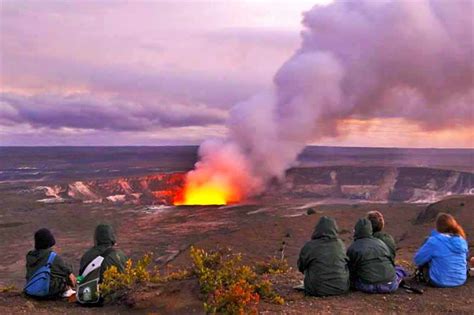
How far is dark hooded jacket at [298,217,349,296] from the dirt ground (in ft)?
0.78

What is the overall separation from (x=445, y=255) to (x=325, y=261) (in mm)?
2145

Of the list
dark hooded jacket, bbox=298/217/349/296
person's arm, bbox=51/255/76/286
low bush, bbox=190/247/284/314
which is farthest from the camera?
person's arm, bbox=51/255/76/286

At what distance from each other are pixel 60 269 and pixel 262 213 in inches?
1192

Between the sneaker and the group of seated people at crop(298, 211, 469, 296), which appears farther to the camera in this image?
the sneaker

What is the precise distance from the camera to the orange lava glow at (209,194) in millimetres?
47438

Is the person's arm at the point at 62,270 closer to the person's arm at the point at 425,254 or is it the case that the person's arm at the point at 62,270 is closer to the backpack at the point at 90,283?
the backpack at the point at 90,283

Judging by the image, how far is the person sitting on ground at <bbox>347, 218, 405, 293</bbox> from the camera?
8383 mm

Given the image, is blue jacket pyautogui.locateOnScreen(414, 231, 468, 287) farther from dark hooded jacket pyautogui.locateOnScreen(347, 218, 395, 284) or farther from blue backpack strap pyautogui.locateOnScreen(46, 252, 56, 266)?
blue backpack strap pyautogui.locateOnScreen(46, 252, 56, 266)

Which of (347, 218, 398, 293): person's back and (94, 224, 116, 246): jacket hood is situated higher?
(94, 224, 116, 246): jacket hood

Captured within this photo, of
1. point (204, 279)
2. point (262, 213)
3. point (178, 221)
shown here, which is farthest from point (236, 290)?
point (262, 213)

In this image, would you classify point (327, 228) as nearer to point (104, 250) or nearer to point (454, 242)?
point (454, 242)

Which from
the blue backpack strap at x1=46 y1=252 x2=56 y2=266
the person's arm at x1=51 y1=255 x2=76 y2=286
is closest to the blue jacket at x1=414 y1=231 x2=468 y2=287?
the person's arm at x1=51 y1=255 x2=76 y2=286

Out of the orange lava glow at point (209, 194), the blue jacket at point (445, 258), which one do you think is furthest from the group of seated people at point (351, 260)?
the orange lava glow at point (209, 194)

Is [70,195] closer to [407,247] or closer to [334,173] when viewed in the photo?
[334,173]
